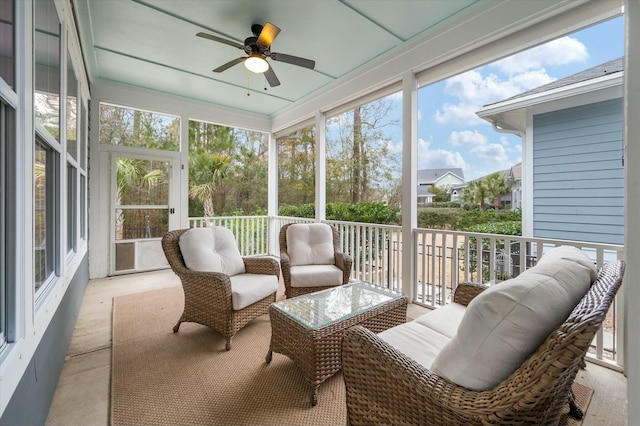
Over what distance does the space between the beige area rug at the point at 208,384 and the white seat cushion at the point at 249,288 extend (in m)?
0.32

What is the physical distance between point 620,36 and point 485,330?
101 inches

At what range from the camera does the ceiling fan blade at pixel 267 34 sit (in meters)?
2.39

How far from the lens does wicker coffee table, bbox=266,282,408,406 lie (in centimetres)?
161

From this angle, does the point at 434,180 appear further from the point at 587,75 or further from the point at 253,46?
the point at 253,46

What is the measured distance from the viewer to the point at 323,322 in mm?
1701

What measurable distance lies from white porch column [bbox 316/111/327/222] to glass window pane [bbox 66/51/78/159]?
9.56 ft

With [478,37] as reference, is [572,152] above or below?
below

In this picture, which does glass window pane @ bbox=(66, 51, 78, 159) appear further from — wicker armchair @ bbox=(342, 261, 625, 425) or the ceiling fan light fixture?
wicker armchair @ bbox=(342, 261, 625, 425)

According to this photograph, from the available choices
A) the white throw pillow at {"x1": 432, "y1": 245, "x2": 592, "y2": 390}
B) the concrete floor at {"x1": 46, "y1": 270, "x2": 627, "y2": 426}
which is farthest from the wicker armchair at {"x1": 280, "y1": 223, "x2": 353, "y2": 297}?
the white throw pillow at {"x1": 432, "y1": 245, "x2": 592, "y2": 390}

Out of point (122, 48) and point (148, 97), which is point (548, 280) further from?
point (148, 97)

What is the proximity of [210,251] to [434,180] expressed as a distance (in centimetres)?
247

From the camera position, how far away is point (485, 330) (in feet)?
2.80

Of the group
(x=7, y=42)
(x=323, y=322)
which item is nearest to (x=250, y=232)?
(x=323, y=322)

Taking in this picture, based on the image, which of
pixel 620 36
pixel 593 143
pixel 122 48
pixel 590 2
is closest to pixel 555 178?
pixel 593 143
